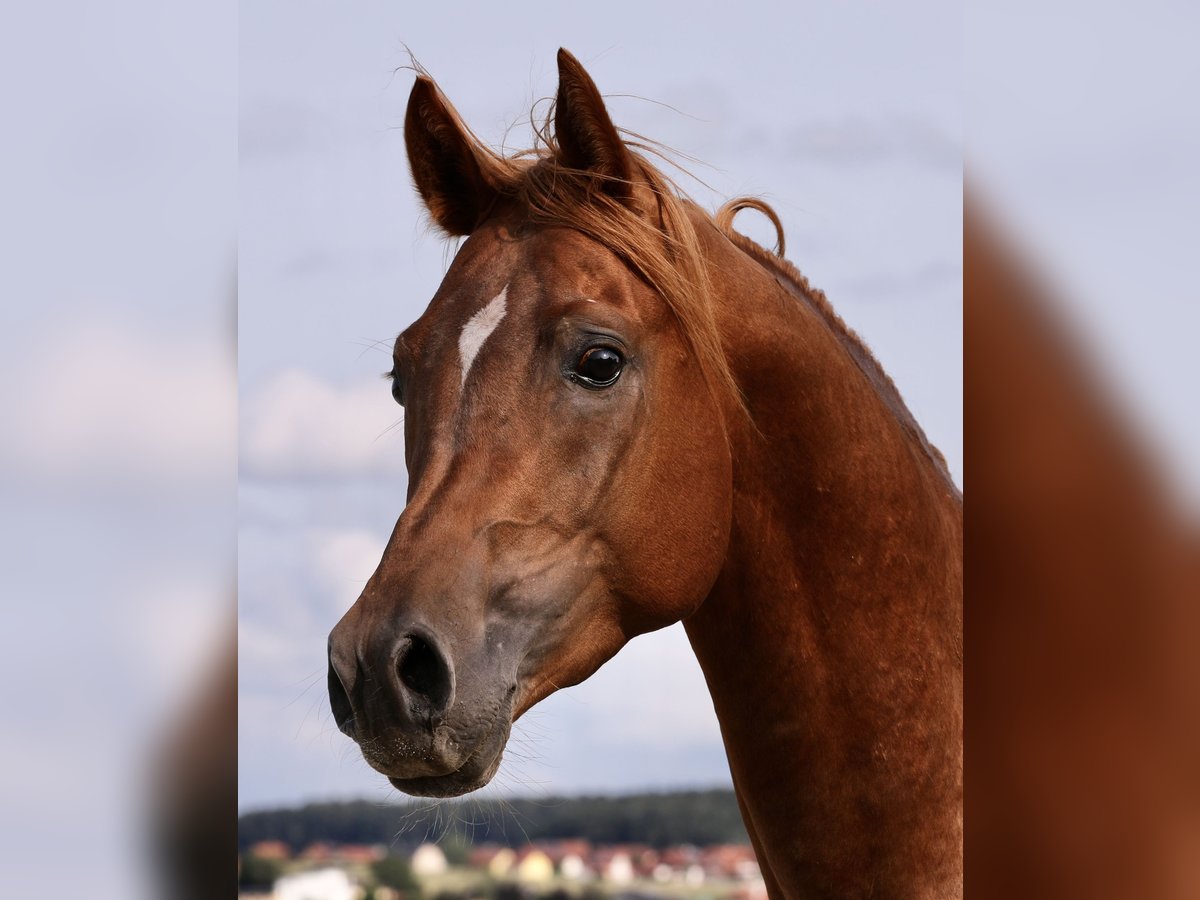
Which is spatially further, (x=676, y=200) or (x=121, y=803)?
(x=676, y=200)

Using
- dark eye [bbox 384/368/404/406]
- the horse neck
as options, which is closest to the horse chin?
the horse neck

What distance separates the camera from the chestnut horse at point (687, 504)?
2.57 meters

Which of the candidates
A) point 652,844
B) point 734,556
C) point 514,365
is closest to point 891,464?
point 734,556

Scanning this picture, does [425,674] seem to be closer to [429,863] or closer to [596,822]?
[596,822]

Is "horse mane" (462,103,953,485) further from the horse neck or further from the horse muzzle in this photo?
the horse muzzle

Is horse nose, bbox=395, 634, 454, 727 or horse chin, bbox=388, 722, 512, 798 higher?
horse nose, bbox=395, 634, 454, 727

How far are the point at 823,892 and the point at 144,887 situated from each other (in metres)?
2.34

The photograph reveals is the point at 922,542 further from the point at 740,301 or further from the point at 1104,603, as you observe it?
the point at 1104,603

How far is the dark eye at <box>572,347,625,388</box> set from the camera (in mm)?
2666

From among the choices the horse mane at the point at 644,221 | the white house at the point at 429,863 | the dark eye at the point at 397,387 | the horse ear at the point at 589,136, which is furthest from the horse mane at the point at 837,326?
the white house at the point at 429,863

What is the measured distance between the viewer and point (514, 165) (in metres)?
3.05

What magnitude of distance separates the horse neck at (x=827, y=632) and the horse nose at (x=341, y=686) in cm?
102

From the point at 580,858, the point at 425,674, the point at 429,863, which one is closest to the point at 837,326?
the point at 425,674

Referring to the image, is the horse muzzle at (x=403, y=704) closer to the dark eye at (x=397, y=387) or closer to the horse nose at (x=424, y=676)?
the horse nose at (x=424, y=676)
